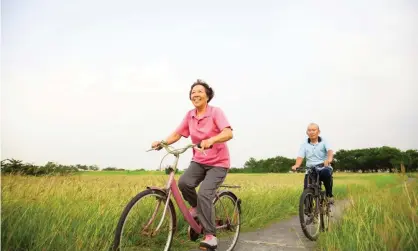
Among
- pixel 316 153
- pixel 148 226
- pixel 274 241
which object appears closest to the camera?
pixel 148 226

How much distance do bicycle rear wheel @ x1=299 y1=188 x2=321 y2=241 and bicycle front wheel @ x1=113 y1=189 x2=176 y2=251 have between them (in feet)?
7.30

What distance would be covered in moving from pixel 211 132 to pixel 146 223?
129cm

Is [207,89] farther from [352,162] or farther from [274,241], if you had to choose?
[352,162]

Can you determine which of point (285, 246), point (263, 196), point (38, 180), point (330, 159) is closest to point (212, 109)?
point (285, 246)

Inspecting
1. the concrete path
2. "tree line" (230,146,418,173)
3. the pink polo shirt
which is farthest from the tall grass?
"tree line" (230,146,418,173)

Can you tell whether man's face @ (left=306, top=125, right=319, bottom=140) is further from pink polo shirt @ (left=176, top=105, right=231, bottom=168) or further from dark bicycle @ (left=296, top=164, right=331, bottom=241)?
pink polo shirt @ (left=176, top=105, right=231, bottom=168)

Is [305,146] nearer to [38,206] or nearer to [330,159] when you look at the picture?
[330,159]

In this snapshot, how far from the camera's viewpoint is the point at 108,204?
5406 mm

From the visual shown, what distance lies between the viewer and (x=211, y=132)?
4.51m

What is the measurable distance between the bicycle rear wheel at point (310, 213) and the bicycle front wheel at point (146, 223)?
87.6 inches

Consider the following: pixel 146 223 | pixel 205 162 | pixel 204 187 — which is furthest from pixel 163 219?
pixel 205 162

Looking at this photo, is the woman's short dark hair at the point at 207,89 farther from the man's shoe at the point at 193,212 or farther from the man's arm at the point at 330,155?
the man's arm at the point at 330,155

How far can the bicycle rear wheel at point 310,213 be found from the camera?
5797 mm

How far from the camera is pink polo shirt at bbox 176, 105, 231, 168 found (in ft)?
14.7
